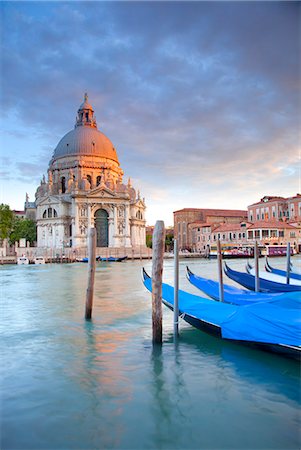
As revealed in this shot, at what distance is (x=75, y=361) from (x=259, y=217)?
1615 inches

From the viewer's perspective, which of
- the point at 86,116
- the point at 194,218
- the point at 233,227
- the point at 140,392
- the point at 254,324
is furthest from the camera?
the point at 194,218

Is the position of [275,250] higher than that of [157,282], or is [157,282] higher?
[275,250]

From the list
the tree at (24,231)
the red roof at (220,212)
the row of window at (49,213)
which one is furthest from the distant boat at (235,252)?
the tree at (24,231)

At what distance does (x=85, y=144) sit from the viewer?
38.5 m

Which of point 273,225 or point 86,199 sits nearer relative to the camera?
point 86,199

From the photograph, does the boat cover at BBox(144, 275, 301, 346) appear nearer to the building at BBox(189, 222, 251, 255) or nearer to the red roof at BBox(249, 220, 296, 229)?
the building at BBox(189, 222, 251, 255)

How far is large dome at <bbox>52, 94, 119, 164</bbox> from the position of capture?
3834 centimetres

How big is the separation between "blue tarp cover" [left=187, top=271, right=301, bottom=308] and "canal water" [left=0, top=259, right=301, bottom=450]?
779mm

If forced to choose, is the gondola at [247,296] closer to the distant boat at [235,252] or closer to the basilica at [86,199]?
the basilica at [86,199]

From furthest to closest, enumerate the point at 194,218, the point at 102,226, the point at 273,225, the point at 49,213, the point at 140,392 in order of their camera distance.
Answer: the point at 194,218 < the point at 273,225 < the point at 49,213 < the point at 102,226 < the point at 140,392

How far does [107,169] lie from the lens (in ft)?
126

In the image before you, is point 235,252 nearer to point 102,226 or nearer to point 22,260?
point 102,226

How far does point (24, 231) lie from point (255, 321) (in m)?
35.9

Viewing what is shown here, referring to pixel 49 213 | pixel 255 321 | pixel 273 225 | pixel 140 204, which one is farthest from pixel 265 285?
pixel 140 204
